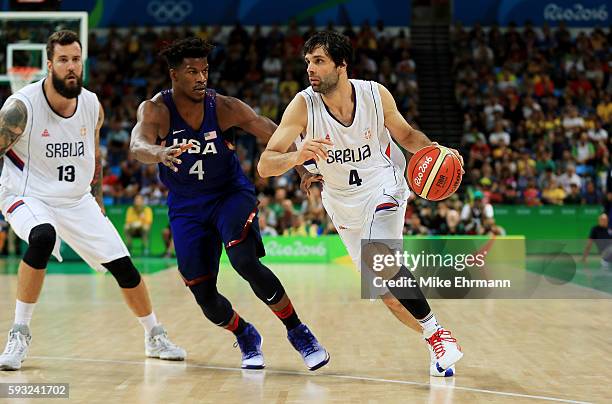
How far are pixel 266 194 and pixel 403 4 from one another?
8.79m

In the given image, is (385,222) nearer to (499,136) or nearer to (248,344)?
(248,344)

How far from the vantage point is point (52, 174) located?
5.85 meters

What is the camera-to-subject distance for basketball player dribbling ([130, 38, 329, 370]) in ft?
18.6

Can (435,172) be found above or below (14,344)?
above

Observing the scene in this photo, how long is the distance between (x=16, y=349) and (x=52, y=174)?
45.9 inches

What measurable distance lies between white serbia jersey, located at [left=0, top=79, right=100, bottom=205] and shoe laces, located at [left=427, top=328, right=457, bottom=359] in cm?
255

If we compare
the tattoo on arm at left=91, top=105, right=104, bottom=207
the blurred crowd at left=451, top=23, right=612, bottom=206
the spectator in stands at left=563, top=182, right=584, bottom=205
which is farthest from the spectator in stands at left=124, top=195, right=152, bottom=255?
the tattoo on arm at left=91, top=105, right=104, bottom=207

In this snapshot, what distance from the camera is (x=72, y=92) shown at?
587 centimetres

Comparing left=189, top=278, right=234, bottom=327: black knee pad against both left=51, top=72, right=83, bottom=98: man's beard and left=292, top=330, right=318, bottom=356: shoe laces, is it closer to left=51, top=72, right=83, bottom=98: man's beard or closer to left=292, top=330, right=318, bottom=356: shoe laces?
left=292, top=330, right=318, bottom=356: shoe laces

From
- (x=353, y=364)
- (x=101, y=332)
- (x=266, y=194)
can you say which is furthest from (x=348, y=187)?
(x=266, y=194)

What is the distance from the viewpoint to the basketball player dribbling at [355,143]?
5.50 metres

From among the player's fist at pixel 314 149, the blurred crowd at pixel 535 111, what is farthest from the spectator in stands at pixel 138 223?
the player's fist at pixel 314 149

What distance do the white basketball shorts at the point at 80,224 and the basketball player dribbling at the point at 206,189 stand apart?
0.47 meters

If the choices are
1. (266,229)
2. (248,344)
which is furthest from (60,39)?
(266,229)
